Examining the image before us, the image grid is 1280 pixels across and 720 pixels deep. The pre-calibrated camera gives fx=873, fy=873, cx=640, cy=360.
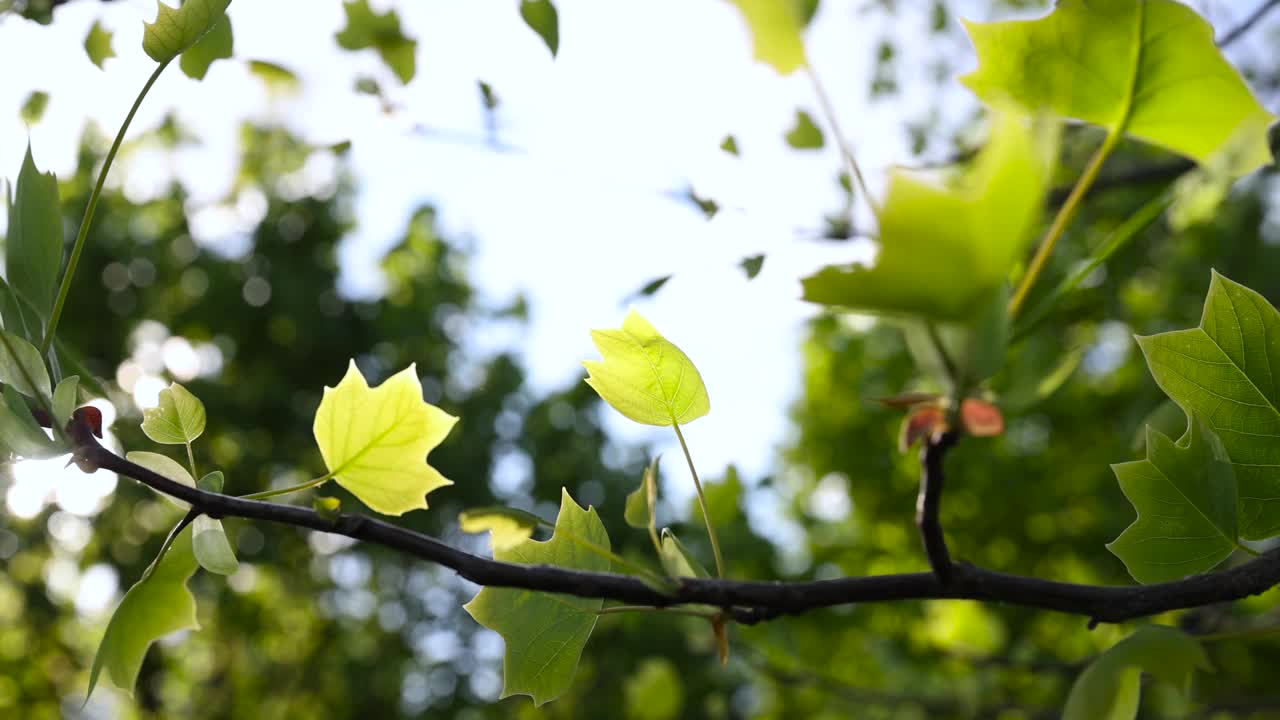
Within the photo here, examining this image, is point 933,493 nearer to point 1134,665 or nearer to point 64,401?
point 1134,665

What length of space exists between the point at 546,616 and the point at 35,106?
84 centimetres

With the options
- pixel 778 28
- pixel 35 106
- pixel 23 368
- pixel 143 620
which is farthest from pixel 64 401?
pixel 35 106

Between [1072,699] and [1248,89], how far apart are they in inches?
10.3

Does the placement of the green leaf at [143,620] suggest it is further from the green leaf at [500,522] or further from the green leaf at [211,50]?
the green leaf at [211,50]

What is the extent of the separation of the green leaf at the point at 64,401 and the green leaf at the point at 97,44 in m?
0.49

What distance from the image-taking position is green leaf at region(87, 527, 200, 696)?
44cm

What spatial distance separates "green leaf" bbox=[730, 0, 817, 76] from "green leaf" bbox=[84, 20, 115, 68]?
2.05 ft

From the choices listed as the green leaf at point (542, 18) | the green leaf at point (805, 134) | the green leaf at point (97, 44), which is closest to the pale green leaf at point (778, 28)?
the green leaf at point (542, 18)

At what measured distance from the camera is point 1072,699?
0.35 meters

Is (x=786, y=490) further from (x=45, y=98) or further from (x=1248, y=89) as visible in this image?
(x=1248, y=89)

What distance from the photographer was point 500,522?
1.18 feet

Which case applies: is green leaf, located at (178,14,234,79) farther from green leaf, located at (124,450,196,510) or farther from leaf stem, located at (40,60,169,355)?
green leaf, located at (124,450,196,510)

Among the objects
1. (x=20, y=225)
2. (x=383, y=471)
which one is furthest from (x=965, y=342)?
(x=20, y=225)

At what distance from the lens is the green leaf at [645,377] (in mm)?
444
